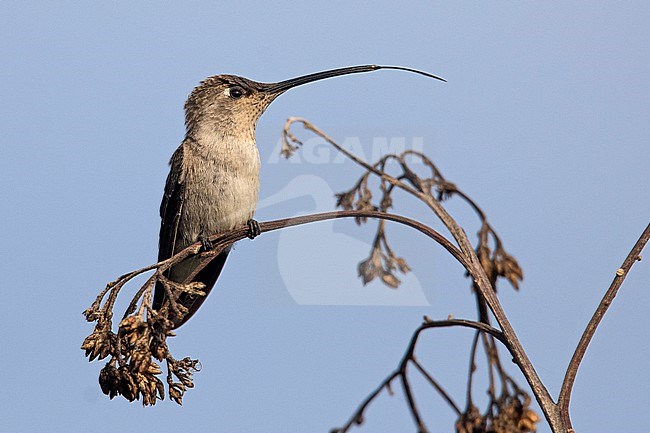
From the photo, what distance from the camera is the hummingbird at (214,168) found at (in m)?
3.09

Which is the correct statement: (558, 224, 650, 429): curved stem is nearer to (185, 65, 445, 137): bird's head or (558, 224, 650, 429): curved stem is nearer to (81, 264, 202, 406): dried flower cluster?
(81, 264, 202, 406): dried flower cluster

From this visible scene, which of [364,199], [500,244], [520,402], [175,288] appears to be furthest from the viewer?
[364,199]

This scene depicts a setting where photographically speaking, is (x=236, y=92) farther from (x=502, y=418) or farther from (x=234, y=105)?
(x=502, y=418)

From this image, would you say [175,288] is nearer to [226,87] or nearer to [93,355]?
[93,355]

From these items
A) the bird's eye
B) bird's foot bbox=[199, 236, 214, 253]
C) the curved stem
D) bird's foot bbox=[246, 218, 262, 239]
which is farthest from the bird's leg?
the curved stem

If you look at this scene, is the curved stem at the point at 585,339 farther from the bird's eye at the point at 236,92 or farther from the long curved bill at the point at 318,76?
the bird's eye at the point at 236,92

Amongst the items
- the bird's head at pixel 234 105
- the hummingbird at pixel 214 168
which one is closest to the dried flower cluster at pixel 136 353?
the hummingbird at pixel 214 168

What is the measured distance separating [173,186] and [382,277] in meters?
0.99

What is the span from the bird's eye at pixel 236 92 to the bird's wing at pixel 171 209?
31cm

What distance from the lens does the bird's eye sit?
322cm

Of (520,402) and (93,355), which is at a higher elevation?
(93,355)

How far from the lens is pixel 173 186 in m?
3.18

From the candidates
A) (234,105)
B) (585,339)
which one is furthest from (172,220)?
(585,339)

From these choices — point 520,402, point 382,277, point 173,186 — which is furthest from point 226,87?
point 520,402
